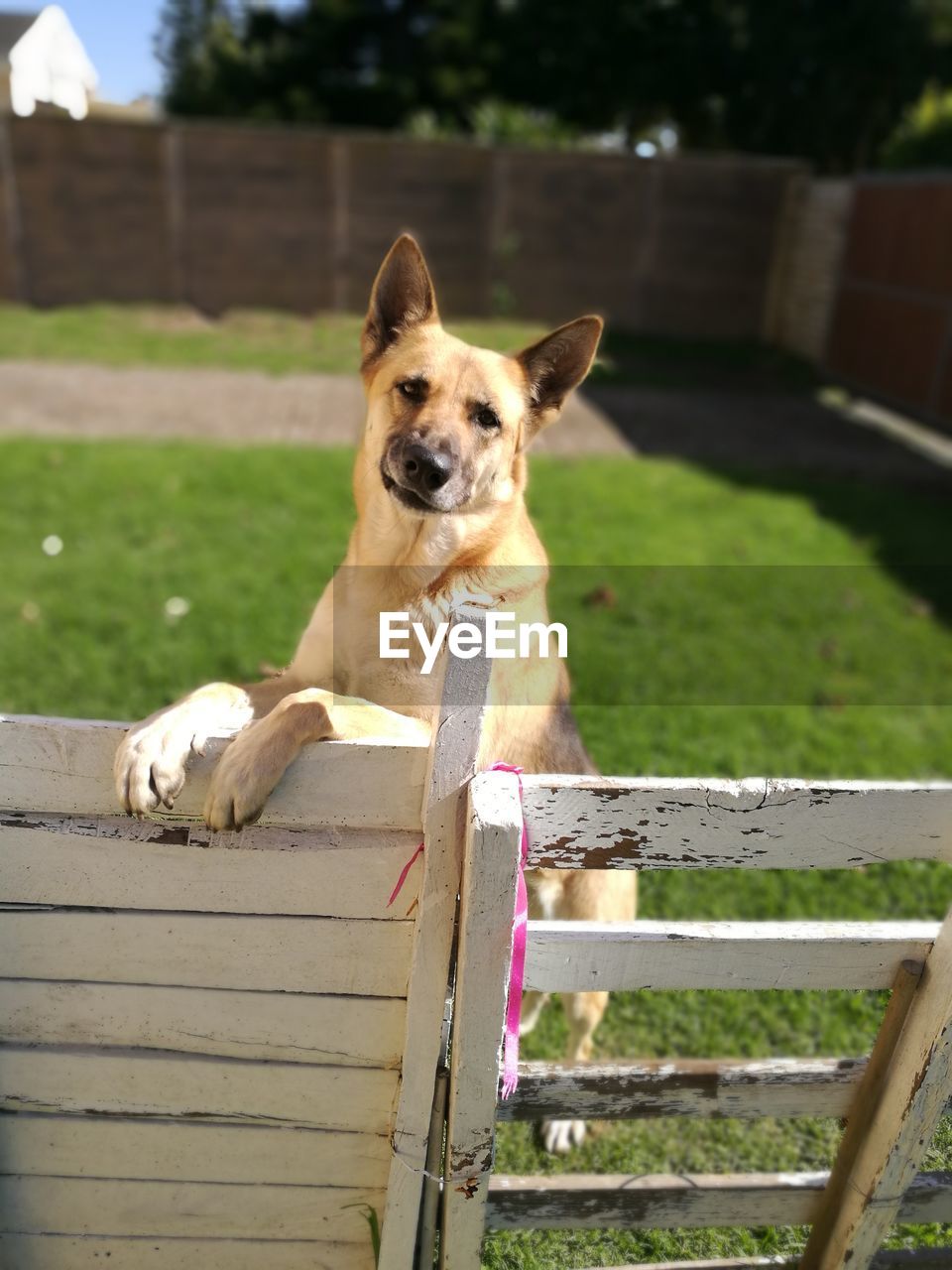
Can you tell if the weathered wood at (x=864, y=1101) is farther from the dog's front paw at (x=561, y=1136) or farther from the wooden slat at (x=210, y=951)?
the wooden slat at (x=210, y=951)

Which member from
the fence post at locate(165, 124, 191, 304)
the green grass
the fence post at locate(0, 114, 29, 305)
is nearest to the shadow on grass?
the green grass

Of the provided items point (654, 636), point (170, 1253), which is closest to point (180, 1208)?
point (170, 1253)

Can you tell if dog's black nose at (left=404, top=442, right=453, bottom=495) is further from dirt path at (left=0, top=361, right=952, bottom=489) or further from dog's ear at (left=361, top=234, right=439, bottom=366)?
dirt path at (left=0, top=361, right=952, bottom=489)

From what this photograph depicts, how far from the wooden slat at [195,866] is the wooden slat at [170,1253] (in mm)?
784

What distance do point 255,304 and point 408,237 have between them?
12.4m

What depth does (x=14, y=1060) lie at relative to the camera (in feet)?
5.57

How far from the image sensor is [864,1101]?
1901 millimetres

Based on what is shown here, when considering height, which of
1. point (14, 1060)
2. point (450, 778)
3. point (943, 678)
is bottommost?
point (943, 678)

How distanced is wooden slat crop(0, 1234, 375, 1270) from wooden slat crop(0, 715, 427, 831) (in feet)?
3.15

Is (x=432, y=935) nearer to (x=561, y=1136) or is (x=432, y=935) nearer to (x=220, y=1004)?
(x=220, y=1004)

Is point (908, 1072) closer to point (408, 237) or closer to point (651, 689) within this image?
point (408, 237)

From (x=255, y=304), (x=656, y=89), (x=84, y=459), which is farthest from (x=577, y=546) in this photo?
(x=656, y=89)

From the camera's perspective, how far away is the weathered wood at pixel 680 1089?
192 cm

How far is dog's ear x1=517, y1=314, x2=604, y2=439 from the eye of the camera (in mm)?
2594
